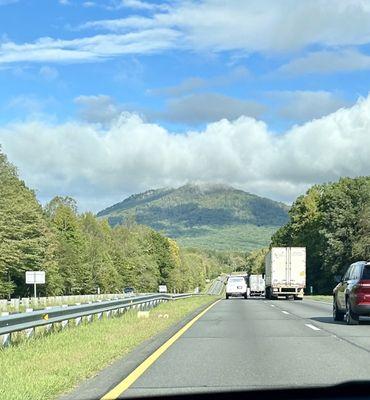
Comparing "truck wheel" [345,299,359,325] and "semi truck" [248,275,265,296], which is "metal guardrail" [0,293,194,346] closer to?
"truck wheel" [345,299,359,325]

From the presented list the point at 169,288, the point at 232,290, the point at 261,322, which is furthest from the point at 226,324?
the point at 169,288

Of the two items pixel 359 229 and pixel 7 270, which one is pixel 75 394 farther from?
pixel 359 229

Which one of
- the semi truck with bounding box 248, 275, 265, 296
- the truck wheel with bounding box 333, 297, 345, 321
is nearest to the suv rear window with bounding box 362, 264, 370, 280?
the truck wheel with bounding box 333, 297, 345, 321

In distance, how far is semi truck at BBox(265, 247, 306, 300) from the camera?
165 ft

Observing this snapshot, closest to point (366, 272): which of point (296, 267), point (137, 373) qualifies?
point (137, 373)

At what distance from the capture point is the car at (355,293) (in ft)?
66.1

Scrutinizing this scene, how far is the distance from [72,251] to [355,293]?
78927 mm

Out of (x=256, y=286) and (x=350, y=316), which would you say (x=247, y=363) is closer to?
(x=350, y=316)

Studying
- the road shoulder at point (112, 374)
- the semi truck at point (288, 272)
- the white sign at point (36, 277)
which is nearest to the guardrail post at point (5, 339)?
the road shoulder at point (112, 374)

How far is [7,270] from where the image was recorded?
66500 mm

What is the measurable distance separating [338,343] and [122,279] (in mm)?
113288

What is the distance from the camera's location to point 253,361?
1227 cm

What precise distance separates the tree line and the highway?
47.7 m

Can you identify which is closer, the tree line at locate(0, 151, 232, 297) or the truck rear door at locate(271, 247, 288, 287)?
the truck rear door at locate(271, 247, 288, 287)
